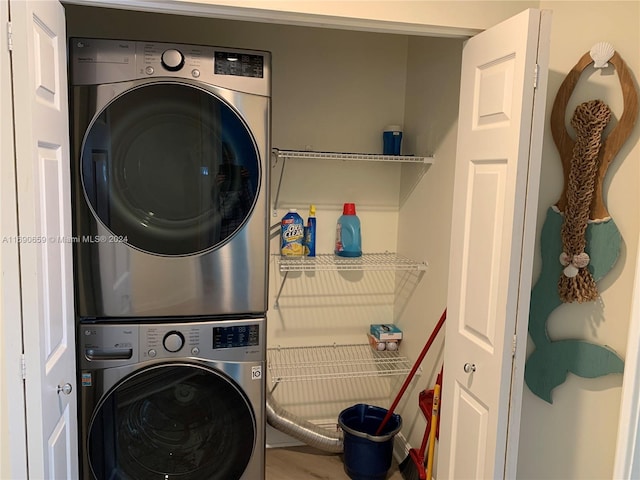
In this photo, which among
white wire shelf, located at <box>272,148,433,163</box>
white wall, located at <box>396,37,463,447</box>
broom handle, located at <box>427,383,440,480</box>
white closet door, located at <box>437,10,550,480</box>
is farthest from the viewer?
white wire shelf, located at <box>272,148,433,163</box>

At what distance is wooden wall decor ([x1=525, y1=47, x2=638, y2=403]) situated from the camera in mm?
1564

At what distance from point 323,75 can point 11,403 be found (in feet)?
6.46

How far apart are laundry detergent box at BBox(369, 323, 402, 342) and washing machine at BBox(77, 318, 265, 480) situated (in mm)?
938

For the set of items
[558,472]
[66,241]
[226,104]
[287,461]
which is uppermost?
[226,104]

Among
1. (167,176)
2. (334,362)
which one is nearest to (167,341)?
(167,176)

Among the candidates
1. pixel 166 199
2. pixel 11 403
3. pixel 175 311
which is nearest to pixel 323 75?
Result: pixel 166 199

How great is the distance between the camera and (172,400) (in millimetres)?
1821

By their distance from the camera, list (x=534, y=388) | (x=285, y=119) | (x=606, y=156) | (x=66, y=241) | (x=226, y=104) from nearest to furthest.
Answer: (x=66, y=241) < (x=606, y=156) < (x=226, y=104) < (x=534, y=388) < (x=285, y=119)

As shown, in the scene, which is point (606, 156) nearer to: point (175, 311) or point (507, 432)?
point (507, 432)

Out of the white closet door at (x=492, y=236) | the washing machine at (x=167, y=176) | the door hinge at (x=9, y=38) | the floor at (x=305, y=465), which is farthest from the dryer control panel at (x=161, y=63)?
the floor at (x=305, y=465)

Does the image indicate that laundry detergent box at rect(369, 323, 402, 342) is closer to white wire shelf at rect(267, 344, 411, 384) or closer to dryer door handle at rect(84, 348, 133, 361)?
white wire shelf at rect(267, 344, 411, 384)

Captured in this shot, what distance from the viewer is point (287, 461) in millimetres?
2633

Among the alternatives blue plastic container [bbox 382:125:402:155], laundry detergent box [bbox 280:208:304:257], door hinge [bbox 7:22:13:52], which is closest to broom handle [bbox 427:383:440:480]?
laundry detergent box [bbox 280:208:304:257]

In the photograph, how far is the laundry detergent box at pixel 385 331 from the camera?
2.64 m
